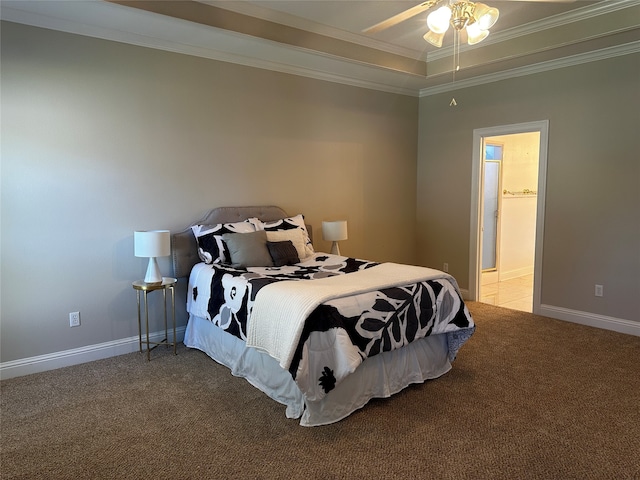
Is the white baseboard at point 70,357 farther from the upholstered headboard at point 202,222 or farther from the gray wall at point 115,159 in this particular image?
the upholstered headboard at point 202,222

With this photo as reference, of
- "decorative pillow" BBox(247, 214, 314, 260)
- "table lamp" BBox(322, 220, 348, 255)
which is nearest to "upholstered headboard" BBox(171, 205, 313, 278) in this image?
"decorative pillow" BBox(247, 214, 314, 260)

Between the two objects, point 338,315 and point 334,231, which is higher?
point 334,231

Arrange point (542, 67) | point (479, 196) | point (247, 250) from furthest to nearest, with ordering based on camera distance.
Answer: point (479, 196), point (542, 67), point (247, 250)

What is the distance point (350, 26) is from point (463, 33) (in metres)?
1.15

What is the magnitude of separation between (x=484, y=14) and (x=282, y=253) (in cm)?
238

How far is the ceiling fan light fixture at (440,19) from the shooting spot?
2588 mm

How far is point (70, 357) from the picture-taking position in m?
3.54

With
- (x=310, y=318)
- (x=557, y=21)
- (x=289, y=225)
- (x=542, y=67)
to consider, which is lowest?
(x=310, y=318)

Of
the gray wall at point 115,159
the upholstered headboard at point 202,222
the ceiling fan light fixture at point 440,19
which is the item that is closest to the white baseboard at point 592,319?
the gray wall at point 115,159

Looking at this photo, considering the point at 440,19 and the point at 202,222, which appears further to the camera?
the point at 202,222

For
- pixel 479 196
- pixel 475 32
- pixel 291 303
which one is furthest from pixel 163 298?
pixel 479 196

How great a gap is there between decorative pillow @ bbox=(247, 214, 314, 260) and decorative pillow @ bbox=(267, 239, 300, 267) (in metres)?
0.17

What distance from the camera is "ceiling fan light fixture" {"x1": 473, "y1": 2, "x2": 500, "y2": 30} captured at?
2648 millimetres

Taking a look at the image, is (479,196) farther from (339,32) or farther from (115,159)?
(115,159)
